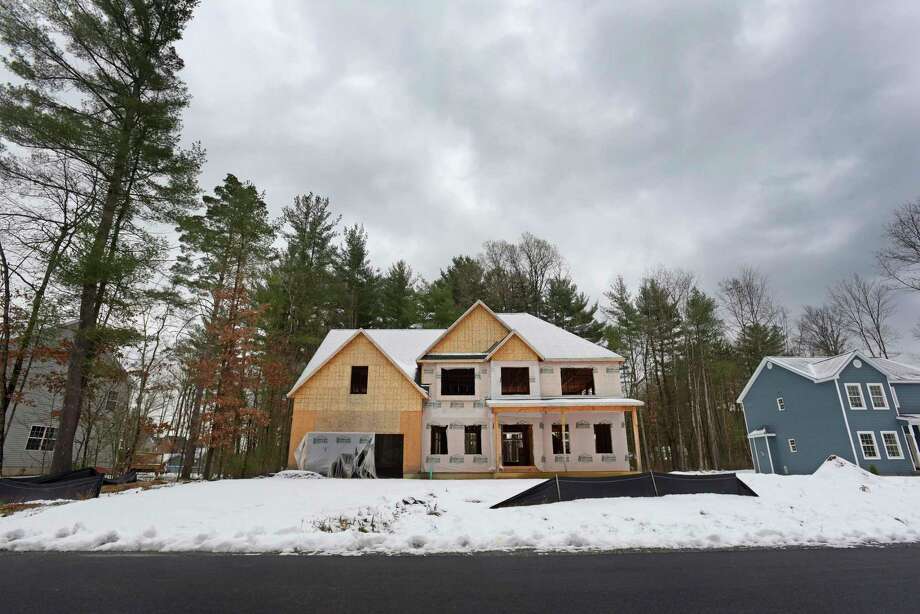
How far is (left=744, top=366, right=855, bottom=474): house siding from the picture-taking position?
910 inches

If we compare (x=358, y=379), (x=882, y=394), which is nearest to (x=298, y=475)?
(x=358, y=379)

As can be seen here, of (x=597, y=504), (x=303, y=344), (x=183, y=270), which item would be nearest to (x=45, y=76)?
(x=183, y=270)

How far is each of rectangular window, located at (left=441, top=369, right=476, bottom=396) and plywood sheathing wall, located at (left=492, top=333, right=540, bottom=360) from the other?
1.71 meters

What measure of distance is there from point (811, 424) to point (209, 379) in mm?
31869

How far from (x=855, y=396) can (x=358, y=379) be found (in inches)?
1067

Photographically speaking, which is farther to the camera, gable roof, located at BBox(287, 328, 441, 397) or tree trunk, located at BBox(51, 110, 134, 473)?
gable roof, located at BBox(287, 328, 441, 397)

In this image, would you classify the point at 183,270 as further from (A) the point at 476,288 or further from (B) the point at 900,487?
(B) the point at 900,487

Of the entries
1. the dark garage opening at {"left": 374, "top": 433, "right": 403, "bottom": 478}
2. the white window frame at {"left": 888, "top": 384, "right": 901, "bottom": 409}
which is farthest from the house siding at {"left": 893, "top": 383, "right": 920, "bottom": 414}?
the dark garage opening at {"left": 374, "top": 433, "right": 403, "bottom": 478}

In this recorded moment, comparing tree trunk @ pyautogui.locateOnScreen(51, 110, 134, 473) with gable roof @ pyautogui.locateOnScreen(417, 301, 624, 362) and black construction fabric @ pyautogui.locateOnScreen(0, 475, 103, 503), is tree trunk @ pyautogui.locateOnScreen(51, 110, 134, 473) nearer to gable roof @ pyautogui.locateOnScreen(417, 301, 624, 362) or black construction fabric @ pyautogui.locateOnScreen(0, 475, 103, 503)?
black construction fabric @ pyautogui.locateOnScreen(0, 475, 103, 503)

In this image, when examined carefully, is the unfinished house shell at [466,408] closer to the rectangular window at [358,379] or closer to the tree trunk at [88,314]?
the rectangular window at [358,379]

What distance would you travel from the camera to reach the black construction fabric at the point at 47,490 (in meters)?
11.4

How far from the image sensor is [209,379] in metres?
18.2

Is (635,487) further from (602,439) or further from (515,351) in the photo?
(515,351)

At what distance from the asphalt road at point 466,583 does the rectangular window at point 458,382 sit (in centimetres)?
1511
